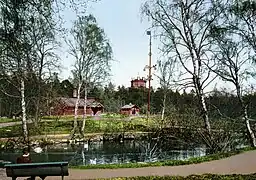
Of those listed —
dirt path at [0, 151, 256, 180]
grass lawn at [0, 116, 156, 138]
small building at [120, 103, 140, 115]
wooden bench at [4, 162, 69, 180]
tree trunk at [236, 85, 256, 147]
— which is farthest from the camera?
small building at [120, 103, 140, 115]

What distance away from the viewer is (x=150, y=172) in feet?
39.7

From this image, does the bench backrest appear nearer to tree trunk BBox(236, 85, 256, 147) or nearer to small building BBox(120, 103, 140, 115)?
tree trunk BBox(236, 85, 256, 147)

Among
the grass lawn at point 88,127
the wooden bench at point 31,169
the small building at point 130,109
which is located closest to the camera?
the wooden bench at point 31,169

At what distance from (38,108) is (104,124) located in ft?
44.4

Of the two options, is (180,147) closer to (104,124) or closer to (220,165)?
(220,165)

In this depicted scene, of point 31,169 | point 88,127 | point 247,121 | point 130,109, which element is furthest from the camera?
point 130,109

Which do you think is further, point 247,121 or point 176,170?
point 247,121

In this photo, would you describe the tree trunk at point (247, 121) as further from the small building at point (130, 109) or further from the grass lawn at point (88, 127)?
the small building at point (130, 109)

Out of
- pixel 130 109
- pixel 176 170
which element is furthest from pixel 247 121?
pixel 130 109

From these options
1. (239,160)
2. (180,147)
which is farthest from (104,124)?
(239,160)

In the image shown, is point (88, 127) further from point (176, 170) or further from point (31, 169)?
point (31, 169)

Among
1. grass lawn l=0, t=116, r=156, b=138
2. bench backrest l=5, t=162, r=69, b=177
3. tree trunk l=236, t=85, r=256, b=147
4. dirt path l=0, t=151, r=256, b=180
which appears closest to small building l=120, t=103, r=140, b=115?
grass lawn l=0, t=116, r=156, b=138

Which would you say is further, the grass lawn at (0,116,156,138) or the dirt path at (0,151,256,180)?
the grass lawn at (0,116,156,138)

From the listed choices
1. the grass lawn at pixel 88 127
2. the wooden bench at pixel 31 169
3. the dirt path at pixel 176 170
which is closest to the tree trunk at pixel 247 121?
the dirt path at pixel 176 170
